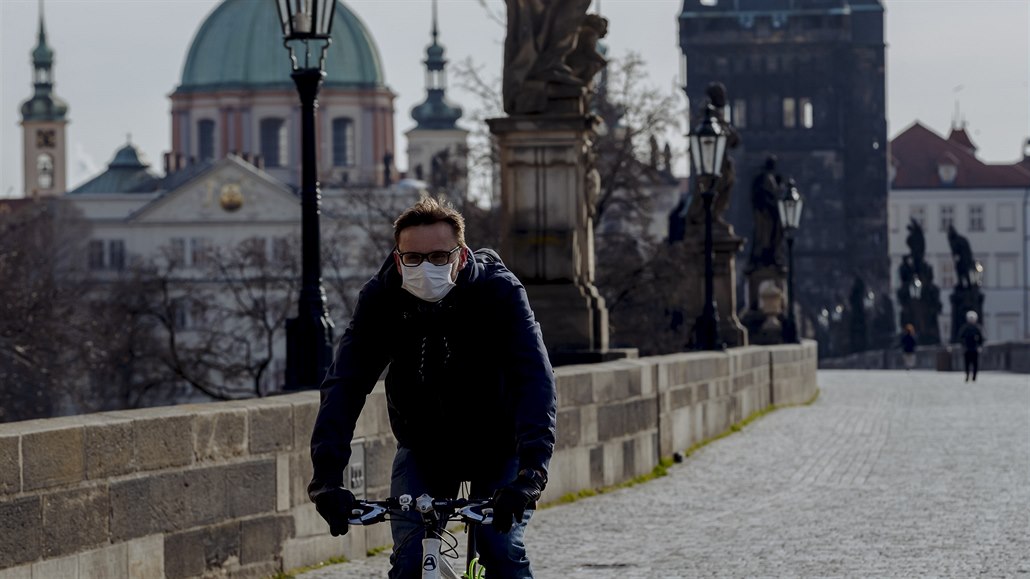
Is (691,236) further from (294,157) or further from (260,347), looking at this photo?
(294,157)

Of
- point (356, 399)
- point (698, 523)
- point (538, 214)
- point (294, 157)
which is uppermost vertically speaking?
point (294, 157)

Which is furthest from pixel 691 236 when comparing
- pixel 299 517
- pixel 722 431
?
pixel 299 517

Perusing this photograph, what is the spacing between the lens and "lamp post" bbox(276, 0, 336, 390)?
13.3m

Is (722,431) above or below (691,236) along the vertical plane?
below

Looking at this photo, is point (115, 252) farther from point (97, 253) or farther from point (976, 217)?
point (976, 217)

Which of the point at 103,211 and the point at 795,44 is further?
the point at 103,211

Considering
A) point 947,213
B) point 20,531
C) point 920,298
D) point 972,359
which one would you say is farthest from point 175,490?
point 947,213

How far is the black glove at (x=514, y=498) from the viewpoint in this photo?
6327 mm

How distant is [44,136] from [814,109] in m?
63.3

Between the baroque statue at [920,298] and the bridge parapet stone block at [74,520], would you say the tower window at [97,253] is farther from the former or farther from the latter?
the bridge parapet stone block at [74,520]

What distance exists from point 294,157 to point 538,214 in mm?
127072

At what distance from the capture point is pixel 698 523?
13492 mm

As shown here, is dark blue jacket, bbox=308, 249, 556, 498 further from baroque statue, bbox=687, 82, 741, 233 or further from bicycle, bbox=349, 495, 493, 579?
baroque statue, bbox=687, 82, 741, 233

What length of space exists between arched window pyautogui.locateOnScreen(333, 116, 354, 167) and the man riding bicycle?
135735 millimetres
